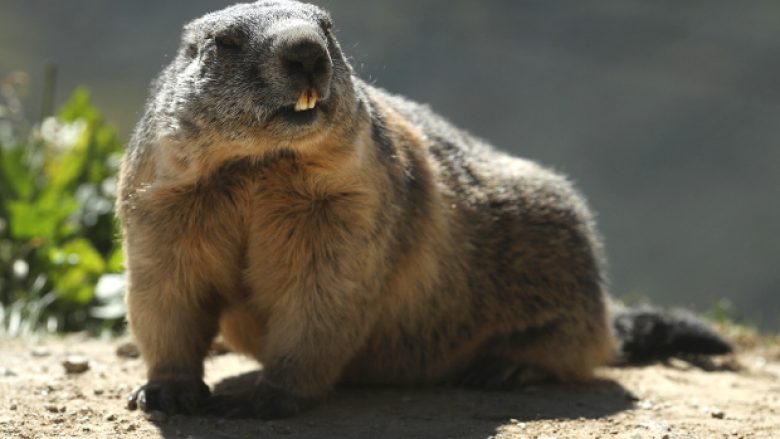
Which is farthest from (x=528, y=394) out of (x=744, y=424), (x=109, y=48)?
(x=109, y=48)

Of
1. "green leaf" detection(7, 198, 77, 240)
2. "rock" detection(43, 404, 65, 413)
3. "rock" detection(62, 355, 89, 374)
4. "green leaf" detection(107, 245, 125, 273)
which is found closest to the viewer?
"rock" detection(43, 404, 65, 413)

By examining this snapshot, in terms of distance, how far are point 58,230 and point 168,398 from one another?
4454mm

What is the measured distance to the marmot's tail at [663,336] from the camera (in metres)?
7.44

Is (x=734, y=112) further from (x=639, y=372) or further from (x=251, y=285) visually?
(x=251, y=285)

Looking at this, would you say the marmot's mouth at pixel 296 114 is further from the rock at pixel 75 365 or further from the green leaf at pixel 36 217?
the green leaf at pixel 36 217

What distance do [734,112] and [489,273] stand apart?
9658 millimetres

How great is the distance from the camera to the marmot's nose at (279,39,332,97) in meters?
4.46

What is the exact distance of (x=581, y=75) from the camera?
15.1 m

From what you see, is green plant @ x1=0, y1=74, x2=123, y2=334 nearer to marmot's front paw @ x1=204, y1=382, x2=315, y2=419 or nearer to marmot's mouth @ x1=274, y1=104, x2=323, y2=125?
marmot's front paw @ x1=204, y1=382, x2=315, y2=419

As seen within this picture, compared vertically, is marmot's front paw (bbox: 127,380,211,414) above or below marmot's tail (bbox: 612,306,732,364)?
below

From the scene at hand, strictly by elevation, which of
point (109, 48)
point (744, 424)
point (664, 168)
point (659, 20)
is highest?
point (659, 20)

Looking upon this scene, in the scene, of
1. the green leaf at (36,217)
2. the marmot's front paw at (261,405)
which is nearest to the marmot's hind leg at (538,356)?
the marmot's front paw at (261,405)

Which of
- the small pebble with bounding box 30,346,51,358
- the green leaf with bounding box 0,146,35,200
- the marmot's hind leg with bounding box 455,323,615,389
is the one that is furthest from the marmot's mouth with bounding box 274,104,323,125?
the green leaf with bounding box 0,146,35,200

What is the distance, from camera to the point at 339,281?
5.29m
